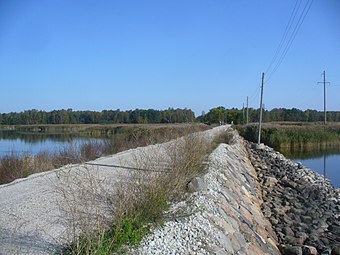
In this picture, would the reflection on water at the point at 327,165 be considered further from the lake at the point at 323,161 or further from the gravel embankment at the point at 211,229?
the gravel embankment at the point at 211,229

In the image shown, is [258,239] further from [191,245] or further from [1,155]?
[1,155]

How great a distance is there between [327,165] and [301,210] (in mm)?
18452

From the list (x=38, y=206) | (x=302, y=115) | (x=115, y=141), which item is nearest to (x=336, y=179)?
(x=115, y=141)

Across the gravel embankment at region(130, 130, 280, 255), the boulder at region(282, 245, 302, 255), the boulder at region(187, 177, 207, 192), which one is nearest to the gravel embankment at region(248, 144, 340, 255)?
the boulder at region(282, 245, 302, 255)

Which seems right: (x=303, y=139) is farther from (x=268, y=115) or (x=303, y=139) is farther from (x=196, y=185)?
(x=268, y=115)

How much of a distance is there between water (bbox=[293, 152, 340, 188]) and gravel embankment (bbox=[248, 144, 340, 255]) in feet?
11.9

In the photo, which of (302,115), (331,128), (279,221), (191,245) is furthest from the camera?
(302,115)

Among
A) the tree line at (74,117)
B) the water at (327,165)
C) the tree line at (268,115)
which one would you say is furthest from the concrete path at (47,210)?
the tree line at (268,115)

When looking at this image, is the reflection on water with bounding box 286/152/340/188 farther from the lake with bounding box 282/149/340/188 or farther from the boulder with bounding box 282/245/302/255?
the boulder with bounding box 282/245/302/255

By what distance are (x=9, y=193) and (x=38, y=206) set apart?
2.07 metres

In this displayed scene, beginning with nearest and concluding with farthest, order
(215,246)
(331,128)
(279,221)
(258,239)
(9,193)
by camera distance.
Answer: (215,246), (258,239), (9,193), (279,221), (331,128)

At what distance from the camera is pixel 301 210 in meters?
12.7

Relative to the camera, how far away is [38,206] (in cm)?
696

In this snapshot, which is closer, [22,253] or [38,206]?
[22,253]
